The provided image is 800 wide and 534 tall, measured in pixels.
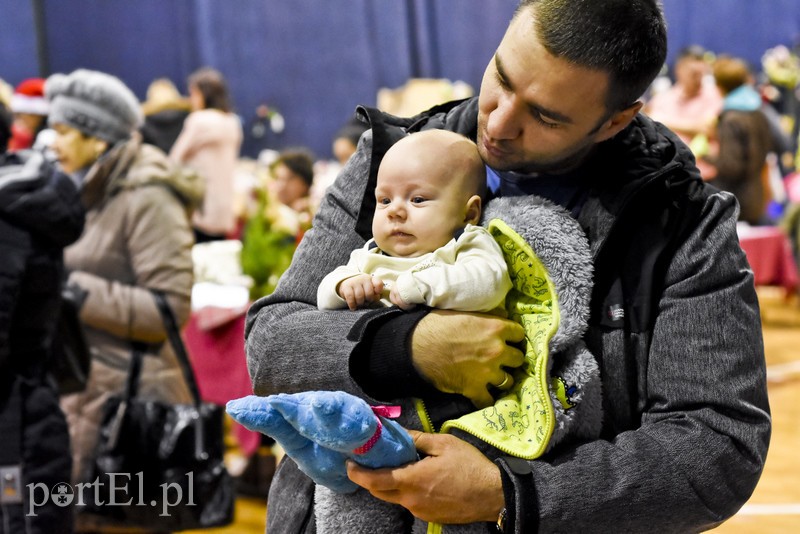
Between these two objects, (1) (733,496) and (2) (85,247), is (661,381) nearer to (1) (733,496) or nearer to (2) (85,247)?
(1) (733,496)

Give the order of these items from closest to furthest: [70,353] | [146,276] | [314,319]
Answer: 1. [314,319]
2. [70,353]
3. [146,276]

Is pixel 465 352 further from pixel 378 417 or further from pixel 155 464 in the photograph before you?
pixel 155 464

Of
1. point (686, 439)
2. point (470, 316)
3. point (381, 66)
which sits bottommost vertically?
point (381, 66)

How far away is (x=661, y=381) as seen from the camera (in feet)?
4.80

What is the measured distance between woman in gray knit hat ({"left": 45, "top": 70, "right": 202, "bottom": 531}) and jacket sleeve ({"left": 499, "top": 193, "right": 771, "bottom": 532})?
2.18m

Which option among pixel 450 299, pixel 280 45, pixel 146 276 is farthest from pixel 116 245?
pixel 280 45

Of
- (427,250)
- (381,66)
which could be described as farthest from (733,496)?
(381,66)

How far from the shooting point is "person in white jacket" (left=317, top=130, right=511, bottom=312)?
147 cm

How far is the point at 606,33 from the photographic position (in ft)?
4.77

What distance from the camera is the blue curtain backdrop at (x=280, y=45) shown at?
9.34 metres

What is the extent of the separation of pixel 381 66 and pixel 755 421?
30.1 ft

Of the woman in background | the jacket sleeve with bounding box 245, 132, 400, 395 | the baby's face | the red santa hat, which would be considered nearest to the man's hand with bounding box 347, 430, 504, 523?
the jacket sleeve with bounding box 245, 132, 400, 395

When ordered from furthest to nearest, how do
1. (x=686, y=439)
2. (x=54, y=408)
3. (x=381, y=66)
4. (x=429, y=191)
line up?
(x=381, y=66)
(x=54, y=408)
(x=429, y=191)
(x=686, y=439)

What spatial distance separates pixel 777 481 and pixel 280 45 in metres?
6.78
